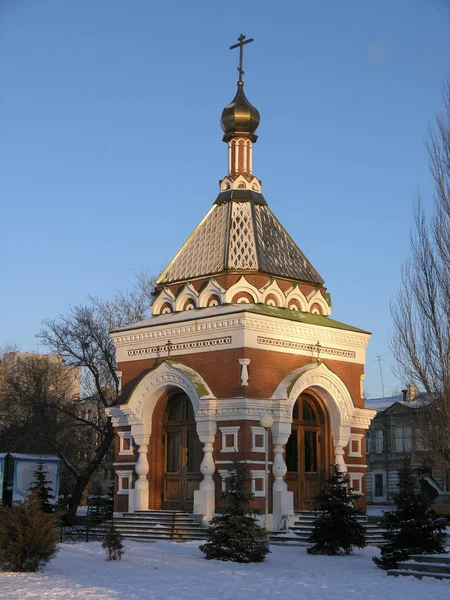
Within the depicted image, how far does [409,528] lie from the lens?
13.6 meters

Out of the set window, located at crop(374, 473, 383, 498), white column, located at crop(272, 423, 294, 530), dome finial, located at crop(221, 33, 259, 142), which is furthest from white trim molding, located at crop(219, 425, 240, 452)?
window, located at crop(374, 473, 383, 498)

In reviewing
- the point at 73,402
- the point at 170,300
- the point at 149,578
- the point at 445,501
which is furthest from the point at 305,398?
the point at 445,501

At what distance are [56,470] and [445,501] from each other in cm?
1645

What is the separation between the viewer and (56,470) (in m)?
22.5

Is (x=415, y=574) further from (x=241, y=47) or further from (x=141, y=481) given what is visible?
(x=241, y=47)

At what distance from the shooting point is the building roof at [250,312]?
63.6 ft

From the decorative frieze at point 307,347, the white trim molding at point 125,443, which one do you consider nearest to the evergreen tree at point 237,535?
the decorative frieze at point 307,347

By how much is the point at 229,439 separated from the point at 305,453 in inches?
97.9

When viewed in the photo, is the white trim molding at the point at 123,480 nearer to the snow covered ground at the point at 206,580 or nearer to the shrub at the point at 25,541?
the snow covered ground at the point at 206,580

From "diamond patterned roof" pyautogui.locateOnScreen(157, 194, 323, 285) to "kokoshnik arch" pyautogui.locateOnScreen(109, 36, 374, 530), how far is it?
0.04 m

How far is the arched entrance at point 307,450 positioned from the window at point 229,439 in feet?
6.14

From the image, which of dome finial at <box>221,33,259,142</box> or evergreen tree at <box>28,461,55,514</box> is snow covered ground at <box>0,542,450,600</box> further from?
dome finial at <box>221,33,259,142</box>

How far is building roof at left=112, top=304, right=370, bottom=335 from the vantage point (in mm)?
19375

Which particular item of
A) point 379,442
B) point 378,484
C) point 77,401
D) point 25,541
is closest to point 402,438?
point 379,442
